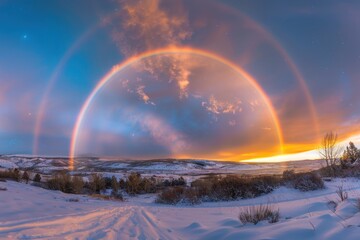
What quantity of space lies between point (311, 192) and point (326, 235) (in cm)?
1393

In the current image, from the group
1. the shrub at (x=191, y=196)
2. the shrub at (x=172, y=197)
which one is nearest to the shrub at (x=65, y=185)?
the shrub at (x=172, y=197)

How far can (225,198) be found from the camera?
21.8 meters

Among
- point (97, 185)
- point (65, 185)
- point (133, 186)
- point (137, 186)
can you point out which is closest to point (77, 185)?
point (65, 185)

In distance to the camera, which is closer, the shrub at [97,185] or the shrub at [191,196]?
the shrub at [191,196]

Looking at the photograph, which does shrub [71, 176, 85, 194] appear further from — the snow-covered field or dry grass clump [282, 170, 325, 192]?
the snow-covered field

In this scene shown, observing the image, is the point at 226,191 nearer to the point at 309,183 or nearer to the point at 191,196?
the point at 191,196

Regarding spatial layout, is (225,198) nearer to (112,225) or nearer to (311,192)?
(311,192)

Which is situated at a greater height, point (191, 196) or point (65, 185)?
point (65, 185)

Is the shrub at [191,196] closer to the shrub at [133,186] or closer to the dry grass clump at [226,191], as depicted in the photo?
the dry grass clump at [226,191]

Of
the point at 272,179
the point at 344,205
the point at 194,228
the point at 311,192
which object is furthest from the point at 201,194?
the point at 344,205

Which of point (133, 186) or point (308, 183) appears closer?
point (308, 183)

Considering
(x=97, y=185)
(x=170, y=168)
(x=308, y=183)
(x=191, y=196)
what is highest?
(x=170, y=168)

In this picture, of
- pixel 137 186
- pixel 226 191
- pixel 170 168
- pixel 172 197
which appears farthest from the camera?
pixel 170 168

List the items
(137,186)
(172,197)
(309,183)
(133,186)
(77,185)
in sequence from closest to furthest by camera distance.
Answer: (309,183)
(172,197)
(77,185)
(133,186)
(137,186)
